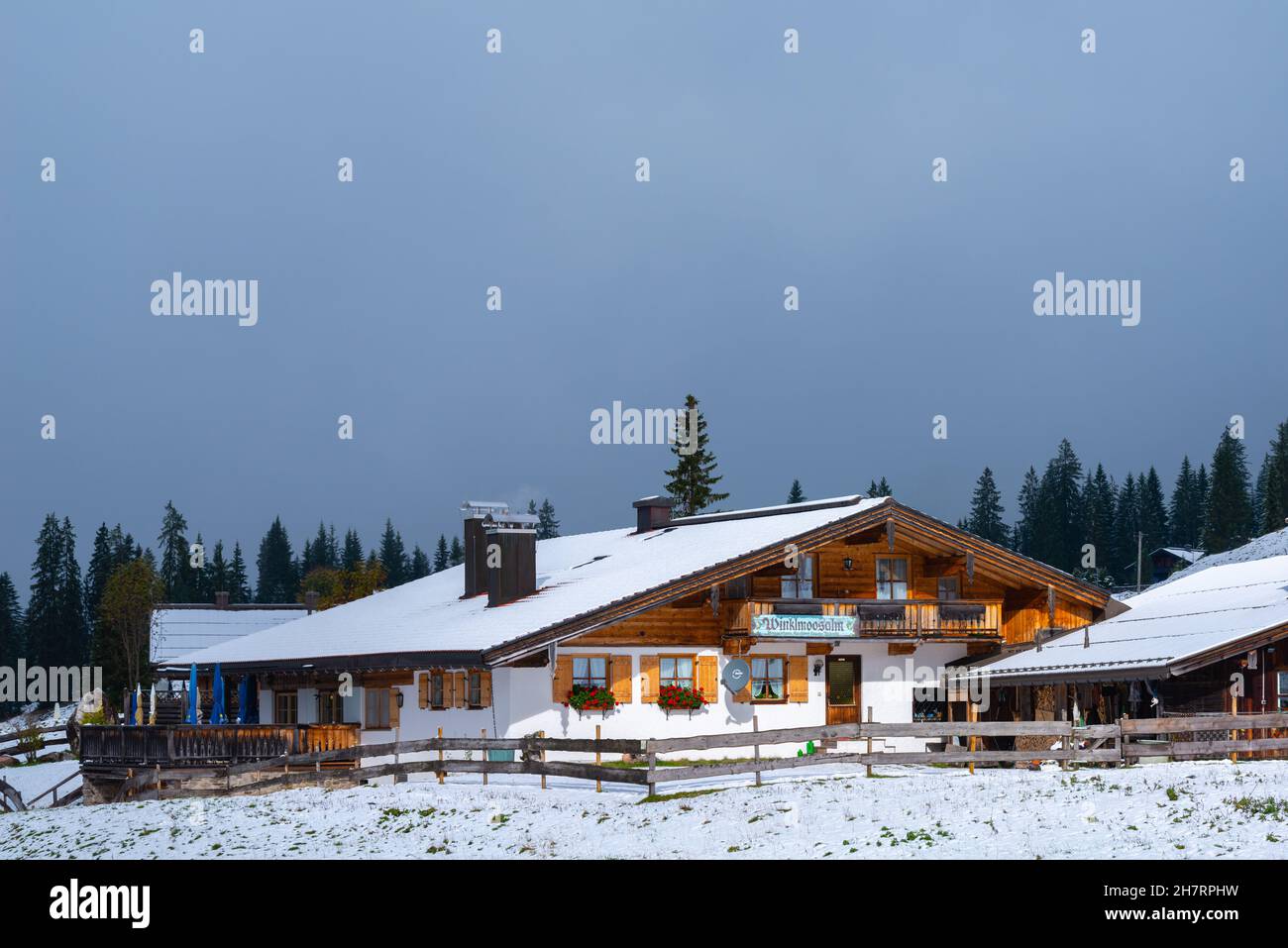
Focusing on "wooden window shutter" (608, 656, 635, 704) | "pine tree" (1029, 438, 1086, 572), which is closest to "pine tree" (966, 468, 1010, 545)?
"pine tree" (1029, 438, 1086, 572)

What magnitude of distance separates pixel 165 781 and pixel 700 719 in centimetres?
1300

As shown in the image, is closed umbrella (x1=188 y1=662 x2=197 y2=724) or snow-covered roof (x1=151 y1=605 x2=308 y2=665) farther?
snow-covered roof (x1=151 y1=605 x2=308 y2=665)

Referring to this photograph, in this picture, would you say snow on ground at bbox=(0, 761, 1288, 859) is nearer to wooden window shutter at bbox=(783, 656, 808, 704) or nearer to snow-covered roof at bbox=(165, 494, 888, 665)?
snow-covered roof at bbox=(165, 494, 888, 665)

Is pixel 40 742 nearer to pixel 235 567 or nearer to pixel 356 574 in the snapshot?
pixel 356 574

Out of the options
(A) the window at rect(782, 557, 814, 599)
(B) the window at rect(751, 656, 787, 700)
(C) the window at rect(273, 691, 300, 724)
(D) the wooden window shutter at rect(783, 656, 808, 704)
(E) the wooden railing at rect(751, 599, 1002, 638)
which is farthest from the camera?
(C) the window at rect(273, 691, 300, 724)

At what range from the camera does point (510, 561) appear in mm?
43375

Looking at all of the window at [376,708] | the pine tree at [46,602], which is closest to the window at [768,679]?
the window at [376,708]

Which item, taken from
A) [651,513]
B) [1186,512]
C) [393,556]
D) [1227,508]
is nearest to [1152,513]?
[1186,512]

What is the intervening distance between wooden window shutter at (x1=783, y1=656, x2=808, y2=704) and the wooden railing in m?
1.63

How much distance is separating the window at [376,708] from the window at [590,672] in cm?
669

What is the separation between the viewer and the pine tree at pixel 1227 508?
132000 millimetres

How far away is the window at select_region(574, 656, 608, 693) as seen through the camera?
38250 mm
